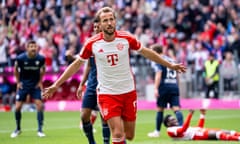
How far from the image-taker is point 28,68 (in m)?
20.1

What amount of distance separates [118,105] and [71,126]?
34.1ft

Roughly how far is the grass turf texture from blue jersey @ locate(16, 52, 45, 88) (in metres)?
1.40

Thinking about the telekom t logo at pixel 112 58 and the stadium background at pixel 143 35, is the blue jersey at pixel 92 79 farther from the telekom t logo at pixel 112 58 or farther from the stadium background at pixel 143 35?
the stadium background at pixel 143 35

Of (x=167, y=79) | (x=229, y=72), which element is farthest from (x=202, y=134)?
(x=229, y=72)

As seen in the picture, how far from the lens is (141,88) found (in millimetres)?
32125

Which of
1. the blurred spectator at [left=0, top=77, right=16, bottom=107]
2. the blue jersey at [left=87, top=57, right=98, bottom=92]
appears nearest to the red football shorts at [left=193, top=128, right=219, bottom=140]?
the blue jersey at [left=87, top=57, right=98, bottom=92]

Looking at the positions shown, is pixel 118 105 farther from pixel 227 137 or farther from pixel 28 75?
pixel 28 75

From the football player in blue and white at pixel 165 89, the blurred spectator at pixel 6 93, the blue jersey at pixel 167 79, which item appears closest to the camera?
the football player in blue and white at pixel 165 89

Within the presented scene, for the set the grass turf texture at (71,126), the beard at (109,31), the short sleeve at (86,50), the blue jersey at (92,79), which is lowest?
the grass turf texture at (71,126)

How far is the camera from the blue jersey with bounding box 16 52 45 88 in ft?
65.9

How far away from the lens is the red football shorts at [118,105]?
40.2 feet

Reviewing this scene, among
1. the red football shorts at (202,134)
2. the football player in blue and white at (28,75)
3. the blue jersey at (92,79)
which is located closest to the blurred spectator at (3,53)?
the football player in blue and white at (28,75)

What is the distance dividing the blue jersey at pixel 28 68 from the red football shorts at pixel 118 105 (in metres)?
7.90

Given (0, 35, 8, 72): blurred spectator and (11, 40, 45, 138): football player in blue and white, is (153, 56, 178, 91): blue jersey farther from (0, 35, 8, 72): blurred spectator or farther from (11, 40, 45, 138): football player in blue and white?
(0, 35, 8, 72): blurred spectator
